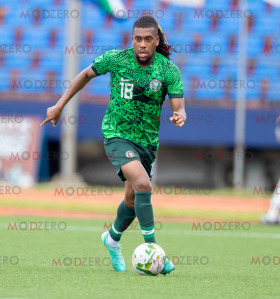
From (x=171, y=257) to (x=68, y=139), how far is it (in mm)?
11311

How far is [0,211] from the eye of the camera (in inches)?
424

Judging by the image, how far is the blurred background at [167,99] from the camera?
656 inches

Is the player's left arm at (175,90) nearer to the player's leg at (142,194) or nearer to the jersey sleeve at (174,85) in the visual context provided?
the jersey sleeve at (174,85)

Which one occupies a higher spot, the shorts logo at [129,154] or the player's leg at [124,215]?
the shorts logo at [129,154]

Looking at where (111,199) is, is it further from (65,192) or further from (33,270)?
(33,270)

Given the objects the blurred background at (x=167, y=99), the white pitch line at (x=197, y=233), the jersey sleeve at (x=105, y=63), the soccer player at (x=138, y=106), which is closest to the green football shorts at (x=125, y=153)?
the soccer player at (x=138, y=106)

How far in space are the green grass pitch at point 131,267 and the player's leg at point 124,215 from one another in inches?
10.7

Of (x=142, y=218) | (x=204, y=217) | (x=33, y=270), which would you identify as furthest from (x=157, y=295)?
(x=204, y=217)

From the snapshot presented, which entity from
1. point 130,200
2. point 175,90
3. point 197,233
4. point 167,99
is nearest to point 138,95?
point 175,90

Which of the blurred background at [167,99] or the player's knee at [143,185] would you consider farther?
the blurred background at [167,99]

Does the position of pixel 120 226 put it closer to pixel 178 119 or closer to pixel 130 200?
pixel 130 200

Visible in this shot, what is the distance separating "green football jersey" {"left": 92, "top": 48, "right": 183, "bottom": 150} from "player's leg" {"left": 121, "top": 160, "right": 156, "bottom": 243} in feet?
0.92

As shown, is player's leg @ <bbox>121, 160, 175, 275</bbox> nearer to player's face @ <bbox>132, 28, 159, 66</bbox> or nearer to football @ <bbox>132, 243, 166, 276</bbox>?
football @ <bbox>132, 243, 166, 276</bbox>

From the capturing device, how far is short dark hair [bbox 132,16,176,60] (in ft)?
13.9
